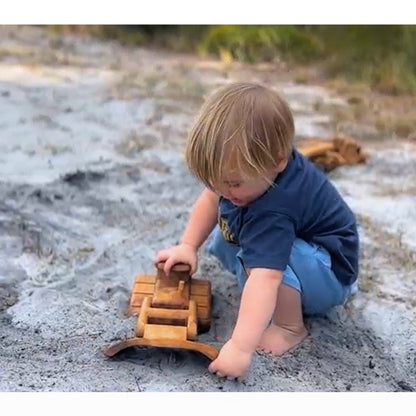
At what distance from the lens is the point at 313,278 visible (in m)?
1.87

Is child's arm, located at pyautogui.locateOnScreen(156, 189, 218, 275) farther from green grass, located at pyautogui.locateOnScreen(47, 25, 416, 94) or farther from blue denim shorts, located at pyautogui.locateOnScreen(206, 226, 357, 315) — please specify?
green grass, located at pyautogui.locateOnScreen(47, 25, 416, 94)

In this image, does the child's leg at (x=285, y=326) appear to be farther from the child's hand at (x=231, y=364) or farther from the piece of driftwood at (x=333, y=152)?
the piece of driftwood at (x=333, y=152)

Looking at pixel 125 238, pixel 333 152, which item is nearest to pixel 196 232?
pixel 125 238

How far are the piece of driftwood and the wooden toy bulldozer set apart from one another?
1037 mm

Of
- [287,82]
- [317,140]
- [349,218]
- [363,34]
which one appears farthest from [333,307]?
[363,34]

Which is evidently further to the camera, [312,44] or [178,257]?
[312,44]

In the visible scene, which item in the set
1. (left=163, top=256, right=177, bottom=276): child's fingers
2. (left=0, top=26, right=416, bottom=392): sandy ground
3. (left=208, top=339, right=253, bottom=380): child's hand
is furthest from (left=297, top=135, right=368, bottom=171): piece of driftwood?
(left=208, top=339, right=253, bottom=380): child's hand

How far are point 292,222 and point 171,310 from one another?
1.08 ft

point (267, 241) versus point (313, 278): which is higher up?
point (267, 241)

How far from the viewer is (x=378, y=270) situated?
7.40ft

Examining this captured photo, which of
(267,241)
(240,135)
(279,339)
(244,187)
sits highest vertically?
(240,135)

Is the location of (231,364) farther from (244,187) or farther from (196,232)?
(196,232)

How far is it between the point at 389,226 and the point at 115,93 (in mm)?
1744

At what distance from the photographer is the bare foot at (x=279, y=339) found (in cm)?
181
